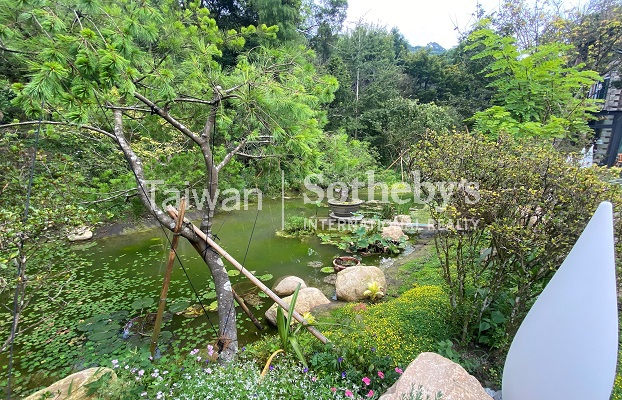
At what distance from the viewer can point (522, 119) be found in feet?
15.2

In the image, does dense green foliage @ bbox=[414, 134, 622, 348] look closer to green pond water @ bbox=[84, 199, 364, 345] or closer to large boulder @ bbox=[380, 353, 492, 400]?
large boulder @ bbox=[380, 353, 492, 400]

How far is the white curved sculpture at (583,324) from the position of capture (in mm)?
1456

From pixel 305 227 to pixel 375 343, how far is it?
452 cm

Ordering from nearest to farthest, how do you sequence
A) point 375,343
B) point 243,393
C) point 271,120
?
point 243,393, point 375,343, point 271,120

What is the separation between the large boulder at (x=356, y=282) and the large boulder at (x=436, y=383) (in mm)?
1944

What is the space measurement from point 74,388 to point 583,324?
296 centimetres

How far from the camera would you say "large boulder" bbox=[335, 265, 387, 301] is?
388 centimetres

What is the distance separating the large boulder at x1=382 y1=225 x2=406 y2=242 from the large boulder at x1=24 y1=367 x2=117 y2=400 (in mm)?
4832

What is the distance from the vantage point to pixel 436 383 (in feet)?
5.88

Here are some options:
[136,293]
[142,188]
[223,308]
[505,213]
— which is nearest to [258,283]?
[223,308]

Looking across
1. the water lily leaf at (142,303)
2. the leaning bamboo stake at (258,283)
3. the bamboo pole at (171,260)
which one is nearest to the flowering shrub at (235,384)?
the leaning bamboo stake at (258,283)

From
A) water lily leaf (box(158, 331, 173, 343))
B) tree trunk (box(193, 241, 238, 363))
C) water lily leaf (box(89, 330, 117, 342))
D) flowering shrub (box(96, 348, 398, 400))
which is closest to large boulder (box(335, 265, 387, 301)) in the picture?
tree trunk (box(193, 241, 238, 363))

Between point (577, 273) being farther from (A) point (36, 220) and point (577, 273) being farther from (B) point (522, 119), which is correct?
(B) point (522, 119)

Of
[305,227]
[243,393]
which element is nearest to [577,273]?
[243,393]
